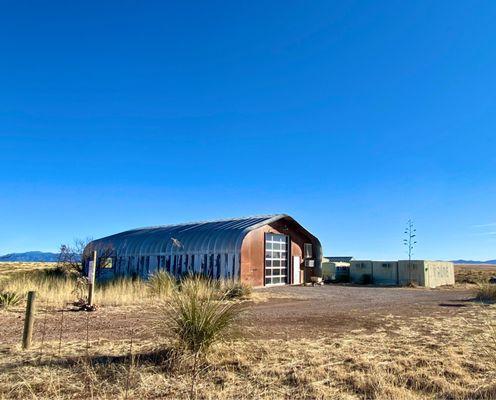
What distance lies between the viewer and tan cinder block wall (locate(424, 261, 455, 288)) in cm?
3299

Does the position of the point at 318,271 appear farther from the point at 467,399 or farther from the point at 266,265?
the point at 467,399

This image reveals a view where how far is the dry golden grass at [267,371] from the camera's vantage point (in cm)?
525

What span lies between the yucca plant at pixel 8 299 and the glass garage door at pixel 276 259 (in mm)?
17096

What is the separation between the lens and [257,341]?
7934 millimetres

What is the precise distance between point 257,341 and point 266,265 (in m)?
20.8

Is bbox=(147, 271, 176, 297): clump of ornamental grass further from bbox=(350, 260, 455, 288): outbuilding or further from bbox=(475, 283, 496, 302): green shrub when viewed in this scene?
bbox=(350, 260, 455, 288): outbuilding

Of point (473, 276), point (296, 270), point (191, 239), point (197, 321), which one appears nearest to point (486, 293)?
point (296, 270)

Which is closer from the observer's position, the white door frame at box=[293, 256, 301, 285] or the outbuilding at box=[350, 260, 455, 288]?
the white door frame at box=[293, 256, 301, 285]

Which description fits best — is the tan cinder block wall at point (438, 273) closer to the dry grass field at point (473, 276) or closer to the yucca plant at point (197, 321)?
the dry grass field at point (473, 276)

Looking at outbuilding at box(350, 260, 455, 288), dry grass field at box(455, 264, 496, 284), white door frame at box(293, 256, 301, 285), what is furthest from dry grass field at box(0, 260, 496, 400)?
dry grass field at box(455, 264, 496, 284)

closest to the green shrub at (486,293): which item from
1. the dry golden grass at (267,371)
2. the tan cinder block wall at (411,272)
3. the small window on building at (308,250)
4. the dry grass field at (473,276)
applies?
the dry golden grass at (267,371)

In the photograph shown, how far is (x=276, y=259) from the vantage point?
29906 mm

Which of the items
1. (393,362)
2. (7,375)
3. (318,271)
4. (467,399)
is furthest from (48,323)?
(318,271)

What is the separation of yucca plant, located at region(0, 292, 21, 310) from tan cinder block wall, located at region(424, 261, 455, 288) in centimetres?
2804
